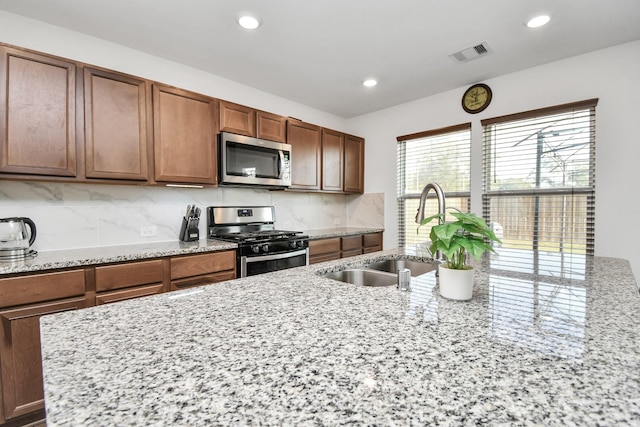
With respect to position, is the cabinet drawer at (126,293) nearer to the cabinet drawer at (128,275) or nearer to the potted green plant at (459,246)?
the cabinet drawer at (128,275)

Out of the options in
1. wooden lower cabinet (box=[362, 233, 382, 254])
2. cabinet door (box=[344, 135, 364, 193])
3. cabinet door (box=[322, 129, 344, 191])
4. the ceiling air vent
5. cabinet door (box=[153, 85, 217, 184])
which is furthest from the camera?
cabinet door (box=[344, 135, 364, 193])

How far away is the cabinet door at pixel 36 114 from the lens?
5.70 feet

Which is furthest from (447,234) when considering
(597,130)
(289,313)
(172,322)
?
(597,130)

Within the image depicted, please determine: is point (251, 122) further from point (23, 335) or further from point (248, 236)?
point (23, 335)

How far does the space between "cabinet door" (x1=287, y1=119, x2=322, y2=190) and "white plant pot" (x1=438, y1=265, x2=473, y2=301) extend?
2474mm

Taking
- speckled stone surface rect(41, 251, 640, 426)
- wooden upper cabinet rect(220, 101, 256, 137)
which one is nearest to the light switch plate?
wooden upper cabinet rect(220, 101, 256, 137)

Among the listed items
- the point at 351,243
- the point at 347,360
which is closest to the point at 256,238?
the point at 351,243

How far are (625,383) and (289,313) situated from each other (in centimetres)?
70

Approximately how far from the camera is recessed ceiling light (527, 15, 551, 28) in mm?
2025

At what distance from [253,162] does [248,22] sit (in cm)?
116

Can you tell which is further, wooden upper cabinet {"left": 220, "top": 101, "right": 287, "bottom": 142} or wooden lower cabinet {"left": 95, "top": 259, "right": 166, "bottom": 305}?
wooden upper cabinet {"left": 220, "top": 101, "right": 287, "bottom": 142}

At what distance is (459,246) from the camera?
0.92 meters

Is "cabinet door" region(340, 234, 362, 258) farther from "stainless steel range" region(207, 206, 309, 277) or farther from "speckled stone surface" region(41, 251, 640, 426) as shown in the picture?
"speckled stone surface" region(41, 251, 640, 426)

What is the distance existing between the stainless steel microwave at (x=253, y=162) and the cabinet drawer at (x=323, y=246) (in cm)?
70
